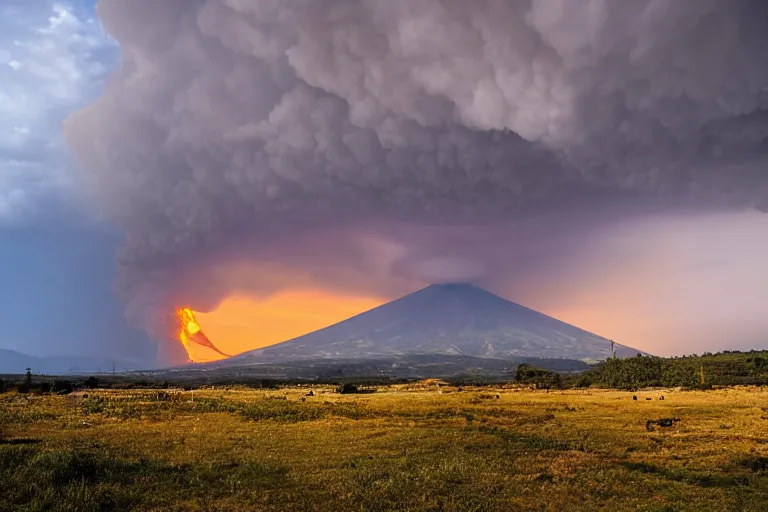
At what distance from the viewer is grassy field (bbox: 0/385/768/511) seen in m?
16.8

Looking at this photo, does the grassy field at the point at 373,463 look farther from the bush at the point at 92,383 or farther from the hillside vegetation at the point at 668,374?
the hillside vegetation at the point at 668,374

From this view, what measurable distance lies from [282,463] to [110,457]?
7.94 metres

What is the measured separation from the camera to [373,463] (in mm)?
22922

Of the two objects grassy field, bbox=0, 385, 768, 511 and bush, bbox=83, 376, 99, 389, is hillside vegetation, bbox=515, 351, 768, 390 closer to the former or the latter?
grassy field, bbox=0, 385, 768, 511

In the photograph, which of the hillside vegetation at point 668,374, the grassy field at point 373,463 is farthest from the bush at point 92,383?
the hillside vegetation at point 668,374

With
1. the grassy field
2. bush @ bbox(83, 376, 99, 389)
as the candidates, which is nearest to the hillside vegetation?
the grassy field

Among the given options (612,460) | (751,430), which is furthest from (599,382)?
(612,460)

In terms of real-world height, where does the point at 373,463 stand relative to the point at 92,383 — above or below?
above

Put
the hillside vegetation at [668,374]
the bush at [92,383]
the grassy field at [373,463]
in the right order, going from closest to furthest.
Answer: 1. the grassy field at [373,463]
2. the bush at [92,383]
3. the hillside vegetation at [668,374]

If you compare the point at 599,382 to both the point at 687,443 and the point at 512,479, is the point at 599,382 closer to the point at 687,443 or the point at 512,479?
the point at 687,443

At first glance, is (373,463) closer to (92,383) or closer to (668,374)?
(92,383)

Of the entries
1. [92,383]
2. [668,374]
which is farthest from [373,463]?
[668,374]

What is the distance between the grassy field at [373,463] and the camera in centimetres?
1677

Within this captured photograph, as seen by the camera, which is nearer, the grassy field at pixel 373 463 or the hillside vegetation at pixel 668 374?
the grassy field at pixel 373 463
